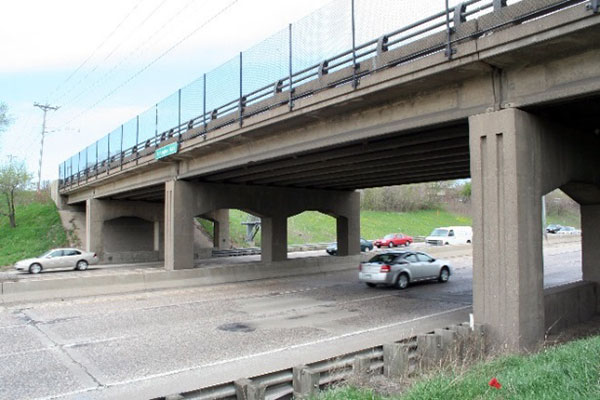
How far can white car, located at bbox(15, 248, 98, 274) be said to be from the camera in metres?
28.4

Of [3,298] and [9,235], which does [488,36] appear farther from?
[9,235]

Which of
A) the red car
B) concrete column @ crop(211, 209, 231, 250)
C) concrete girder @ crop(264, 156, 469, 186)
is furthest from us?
the red car

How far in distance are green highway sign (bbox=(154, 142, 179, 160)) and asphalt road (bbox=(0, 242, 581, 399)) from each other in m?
6.25

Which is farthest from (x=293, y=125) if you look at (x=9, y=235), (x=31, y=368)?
(x=9, y=235)

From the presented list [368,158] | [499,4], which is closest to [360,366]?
[499,4]

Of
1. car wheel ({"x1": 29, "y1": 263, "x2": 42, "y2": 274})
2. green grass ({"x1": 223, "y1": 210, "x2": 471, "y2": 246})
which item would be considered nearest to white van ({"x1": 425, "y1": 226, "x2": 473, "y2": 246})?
green grass ({"x1": 223, "y1": 210, "x2": 471, "y2": 246})

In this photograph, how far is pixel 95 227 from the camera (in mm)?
37406

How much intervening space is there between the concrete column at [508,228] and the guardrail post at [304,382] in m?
4.65

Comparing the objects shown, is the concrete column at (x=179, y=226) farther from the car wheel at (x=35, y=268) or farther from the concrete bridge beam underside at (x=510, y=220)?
the concrete bridge beam underside at (x=510, y=220)

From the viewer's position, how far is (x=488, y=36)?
8.81m

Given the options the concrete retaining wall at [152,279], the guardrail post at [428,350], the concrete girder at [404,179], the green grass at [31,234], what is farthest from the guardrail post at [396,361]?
the green grass at [31,234]

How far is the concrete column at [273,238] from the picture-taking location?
86.0ft

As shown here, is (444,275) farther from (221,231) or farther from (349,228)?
(221,231)

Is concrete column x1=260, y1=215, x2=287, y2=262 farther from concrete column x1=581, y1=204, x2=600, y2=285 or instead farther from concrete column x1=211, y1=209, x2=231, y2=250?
concrete column x1=211, y1=209, x2=231, y2=250
